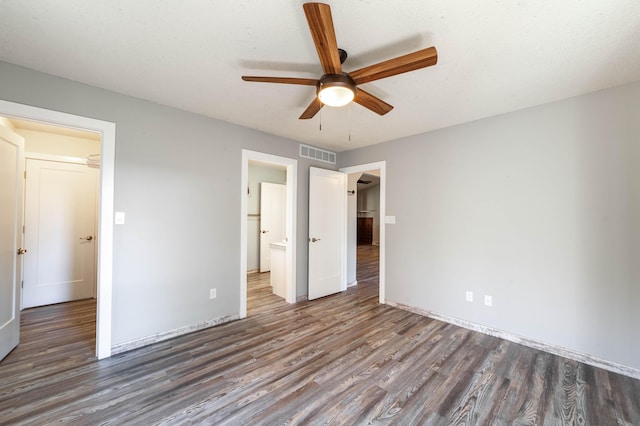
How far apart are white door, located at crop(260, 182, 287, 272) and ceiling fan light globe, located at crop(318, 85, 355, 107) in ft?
14.1

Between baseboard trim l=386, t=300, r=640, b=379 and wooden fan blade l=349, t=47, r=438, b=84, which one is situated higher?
wooden fan blade l=349, t=47, r=438, b=84

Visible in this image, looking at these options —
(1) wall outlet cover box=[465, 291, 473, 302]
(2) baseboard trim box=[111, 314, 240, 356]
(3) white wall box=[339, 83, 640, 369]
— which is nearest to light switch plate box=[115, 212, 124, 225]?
(2) baseboard trim box=[111, 314, 240, 356]

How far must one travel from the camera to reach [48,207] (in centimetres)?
370

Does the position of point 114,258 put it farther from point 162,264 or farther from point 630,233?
point 630,233

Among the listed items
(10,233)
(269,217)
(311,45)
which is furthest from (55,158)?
(311,45)

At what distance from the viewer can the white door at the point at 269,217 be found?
5.82 m

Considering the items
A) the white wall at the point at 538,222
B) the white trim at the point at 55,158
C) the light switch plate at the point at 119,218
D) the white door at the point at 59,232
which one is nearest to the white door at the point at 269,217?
the white door at the point at 59,232

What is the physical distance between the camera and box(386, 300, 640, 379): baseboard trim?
86.2 inches

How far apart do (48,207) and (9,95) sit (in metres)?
2.42

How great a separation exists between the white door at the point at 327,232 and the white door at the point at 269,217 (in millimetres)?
1943

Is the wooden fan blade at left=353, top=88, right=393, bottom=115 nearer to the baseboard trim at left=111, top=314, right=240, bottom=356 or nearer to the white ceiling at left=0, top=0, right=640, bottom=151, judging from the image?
the white ceiling at left=0, top=0, right=640, bottom=151

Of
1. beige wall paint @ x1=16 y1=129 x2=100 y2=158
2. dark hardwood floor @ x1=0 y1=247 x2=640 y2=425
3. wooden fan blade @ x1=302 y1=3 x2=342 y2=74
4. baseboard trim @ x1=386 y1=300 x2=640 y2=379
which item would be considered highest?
beige wall paint @ x1=16 y1=129 x2=100 y2=158

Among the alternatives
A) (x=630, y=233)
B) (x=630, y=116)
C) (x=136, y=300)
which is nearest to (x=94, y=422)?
(x=136, y=300)

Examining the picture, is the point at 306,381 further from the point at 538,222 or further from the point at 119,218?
the point at 538,222
